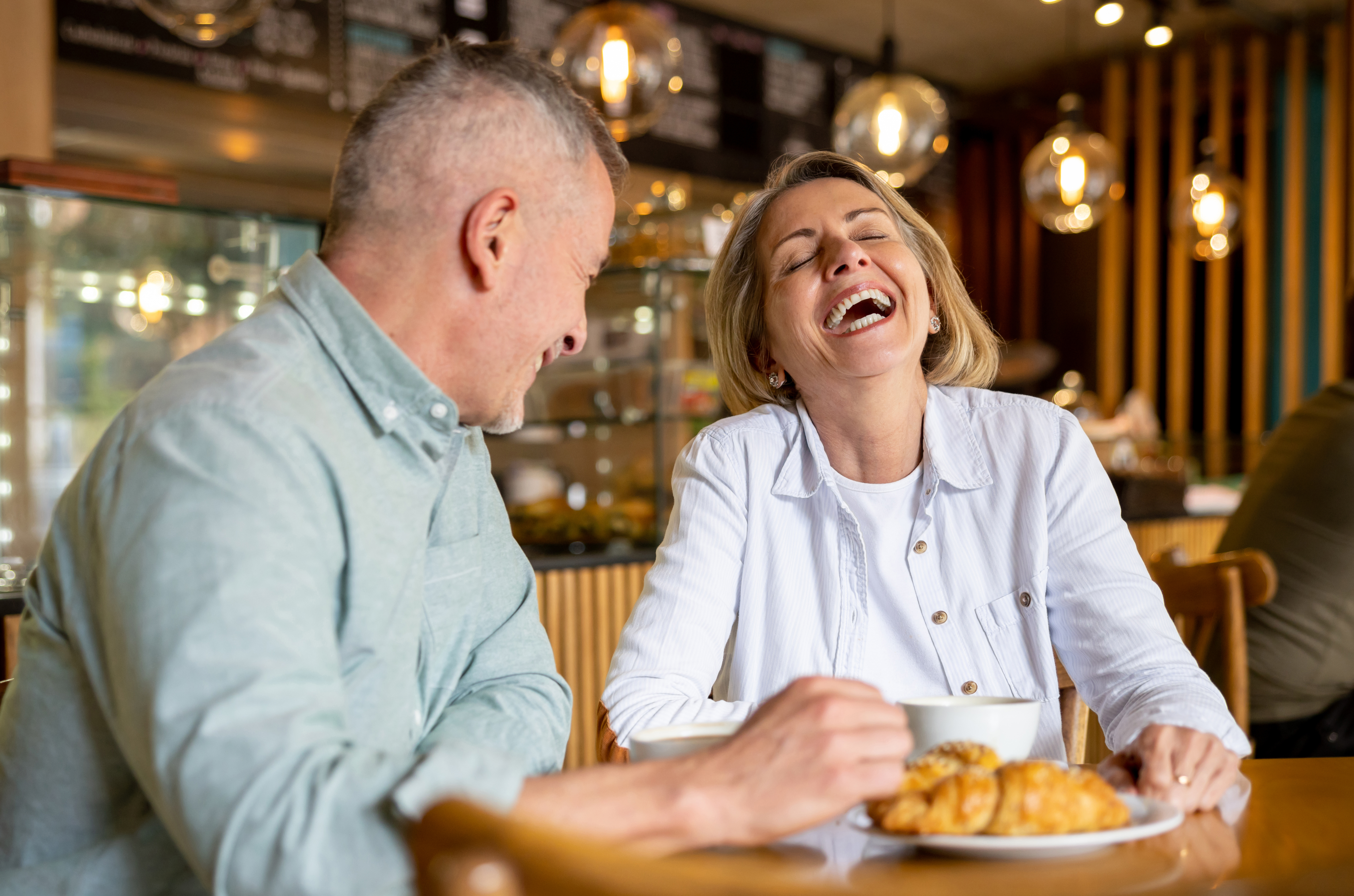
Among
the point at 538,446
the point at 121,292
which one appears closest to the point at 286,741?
the point at 121,292

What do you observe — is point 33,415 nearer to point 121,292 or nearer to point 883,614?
point 121,292

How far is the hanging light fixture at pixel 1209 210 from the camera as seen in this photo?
5.07 meters

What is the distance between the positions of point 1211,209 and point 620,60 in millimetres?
3025

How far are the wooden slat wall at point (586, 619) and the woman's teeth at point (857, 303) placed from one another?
1.31 m

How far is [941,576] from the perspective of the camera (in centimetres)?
155

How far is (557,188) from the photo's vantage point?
104 cm

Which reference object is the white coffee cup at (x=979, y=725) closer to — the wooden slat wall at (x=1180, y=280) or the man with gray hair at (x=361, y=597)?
the man with gray hair at (x=361, y=597)

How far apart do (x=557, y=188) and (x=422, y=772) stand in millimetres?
533

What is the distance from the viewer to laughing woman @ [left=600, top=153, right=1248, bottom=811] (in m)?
1.43

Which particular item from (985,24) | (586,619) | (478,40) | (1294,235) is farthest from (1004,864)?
(1294,235)

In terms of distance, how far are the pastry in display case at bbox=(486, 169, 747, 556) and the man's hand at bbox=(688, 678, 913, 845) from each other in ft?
7.19

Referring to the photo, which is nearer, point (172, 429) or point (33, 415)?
point (172, 429)

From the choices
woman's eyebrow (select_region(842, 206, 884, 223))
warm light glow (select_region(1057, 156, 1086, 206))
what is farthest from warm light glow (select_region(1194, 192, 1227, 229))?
woman's eyebrow (select_region(842, 206, 884, 223))

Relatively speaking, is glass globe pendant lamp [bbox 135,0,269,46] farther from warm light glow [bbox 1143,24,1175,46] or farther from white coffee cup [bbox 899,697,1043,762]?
warm light glow [bbox 1143,24,1175,46]
